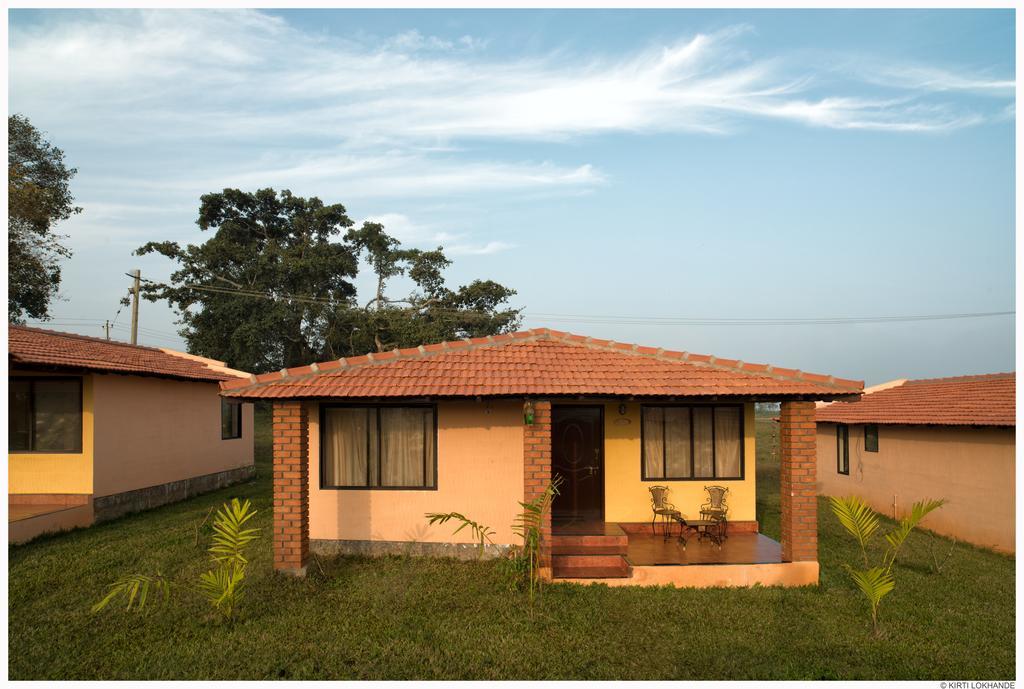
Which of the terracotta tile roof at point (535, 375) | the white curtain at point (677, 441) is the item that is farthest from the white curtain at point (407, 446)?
the white curtain at point (677, 441)

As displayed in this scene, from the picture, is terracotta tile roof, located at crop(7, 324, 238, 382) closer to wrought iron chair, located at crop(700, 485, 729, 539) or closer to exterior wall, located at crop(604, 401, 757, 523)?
exterior wall, located at crop(604, 401, 757, 523)

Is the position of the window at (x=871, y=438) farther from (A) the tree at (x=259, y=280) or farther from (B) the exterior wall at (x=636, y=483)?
(A) the tree at (x=259, y=280)

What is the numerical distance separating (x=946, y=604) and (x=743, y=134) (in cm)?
1455

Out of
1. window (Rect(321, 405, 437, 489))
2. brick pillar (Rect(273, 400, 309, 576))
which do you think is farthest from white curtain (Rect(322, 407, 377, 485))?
brick pillar (Rect(273, 400, 309, 576))

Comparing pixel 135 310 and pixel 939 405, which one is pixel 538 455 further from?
pixel 135 310

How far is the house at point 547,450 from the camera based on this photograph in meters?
8.55

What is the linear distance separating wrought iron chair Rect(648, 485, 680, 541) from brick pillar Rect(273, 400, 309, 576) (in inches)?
219

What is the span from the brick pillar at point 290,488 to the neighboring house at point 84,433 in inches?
130

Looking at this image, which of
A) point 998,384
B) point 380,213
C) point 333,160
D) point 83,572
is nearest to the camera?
point 83,572

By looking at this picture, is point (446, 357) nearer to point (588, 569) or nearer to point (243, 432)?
point (588, 569)

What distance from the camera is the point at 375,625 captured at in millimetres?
6867

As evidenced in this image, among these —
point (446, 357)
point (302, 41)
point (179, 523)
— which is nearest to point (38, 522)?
point (179, 523)

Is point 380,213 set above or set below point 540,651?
above

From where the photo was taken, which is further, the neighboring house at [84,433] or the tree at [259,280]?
the tree at [259,280]
